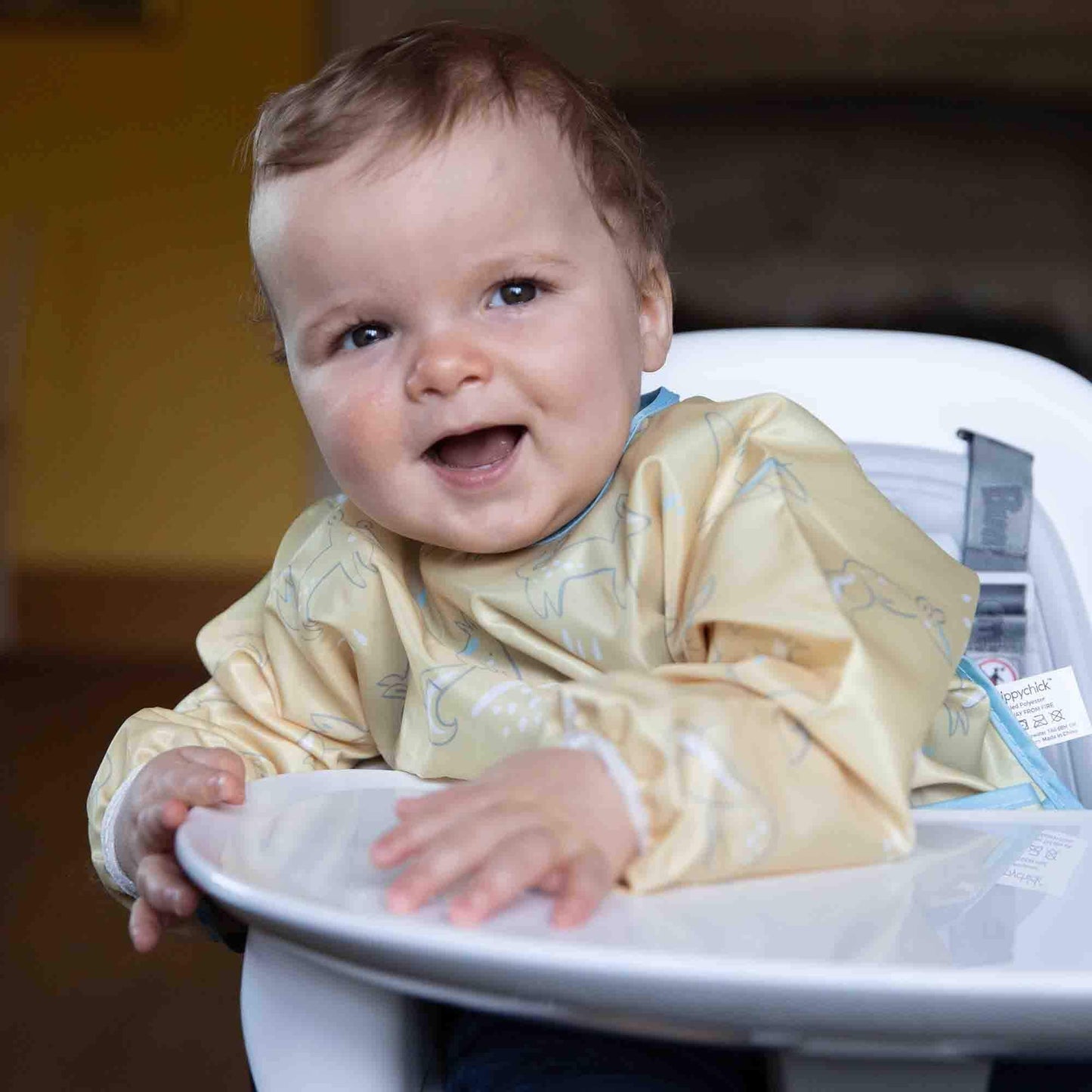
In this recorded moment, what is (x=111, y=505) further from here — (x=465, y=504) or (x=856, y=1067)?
(x=856, y=1067)

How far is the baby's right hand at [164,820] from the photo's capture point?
0.57 meters

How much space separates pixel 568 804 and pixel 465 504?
24 centimetres

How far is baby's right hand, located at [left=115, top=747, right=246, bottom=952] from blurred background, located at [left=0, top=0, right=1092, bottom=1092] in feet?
5.11

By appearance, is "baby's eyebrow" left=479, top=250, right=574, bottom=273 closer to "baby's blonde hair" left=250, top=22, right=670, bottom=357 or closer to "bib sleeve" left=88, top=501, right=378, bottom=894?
"baby's blonde hair" left=250, top=22, right=670, bottom=357

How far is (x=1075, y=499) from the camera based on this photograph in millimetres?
789

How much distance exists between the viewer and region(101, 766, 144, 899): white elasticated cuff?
0.67 meters

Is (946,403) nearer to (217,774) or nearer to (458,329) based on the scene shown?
(458,329)

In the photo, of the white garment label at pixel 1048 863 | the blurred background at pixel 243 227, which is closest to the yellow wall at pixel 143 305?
the blurred background at pixel 243 227

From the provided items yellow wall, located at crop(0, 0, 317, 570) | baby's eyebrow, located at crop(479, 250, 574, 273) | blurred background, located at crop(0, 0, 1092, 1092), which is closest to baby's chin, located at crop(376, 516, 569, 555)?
baby's eyebrow, located at crop(479, 250, 574, 273)

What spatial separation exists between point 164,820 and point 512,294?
0.27 m

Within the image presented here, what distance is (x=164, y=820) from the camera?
566 millimetres

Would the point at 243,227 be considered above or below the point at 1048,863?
below

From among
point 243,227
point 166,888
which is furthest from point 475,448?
point 243,227

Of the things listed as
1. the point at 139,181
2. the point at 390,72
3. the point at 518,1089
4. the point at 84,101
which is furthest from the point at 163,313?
the point at 518,1089
